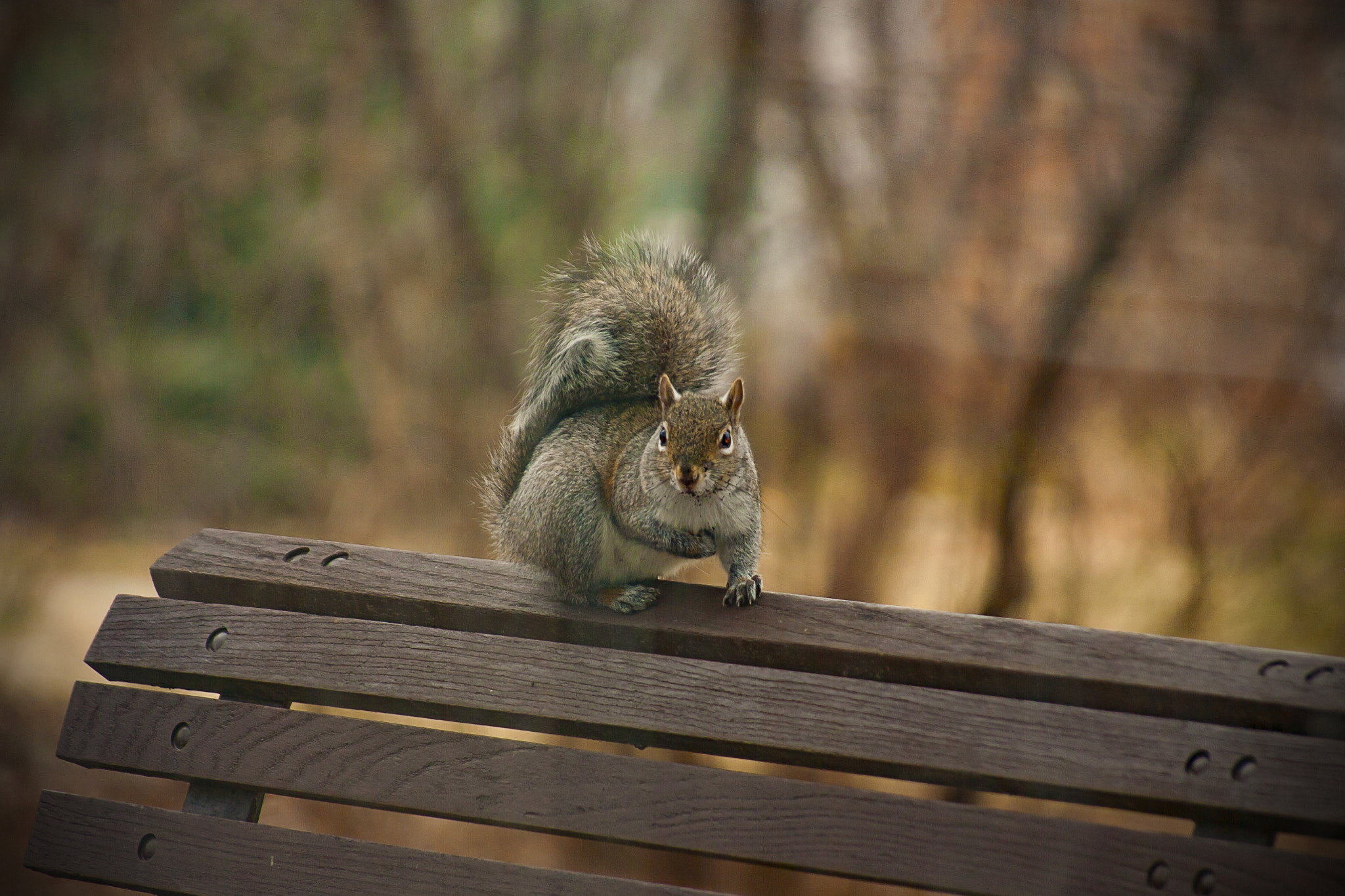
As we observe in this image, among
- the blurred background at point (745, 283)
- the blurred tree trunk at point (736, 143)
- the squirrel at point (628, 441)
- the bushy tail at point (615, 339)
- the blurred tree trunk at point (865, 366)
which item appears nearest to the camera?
the squirrel at point (628, 441)

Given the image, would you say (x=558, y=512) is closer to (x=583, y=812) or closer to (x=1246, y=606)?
(x=583, y=812)

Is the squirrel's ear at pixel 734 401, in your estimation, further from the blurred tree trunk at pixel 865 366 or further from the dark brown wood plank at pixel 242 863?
the blurred tree trunk at pixel 865 366

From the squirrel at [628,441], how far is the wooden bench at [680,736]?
4.2 inches

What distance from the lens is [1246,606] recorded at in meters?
2.47

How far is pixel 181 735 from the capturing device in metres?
1.13

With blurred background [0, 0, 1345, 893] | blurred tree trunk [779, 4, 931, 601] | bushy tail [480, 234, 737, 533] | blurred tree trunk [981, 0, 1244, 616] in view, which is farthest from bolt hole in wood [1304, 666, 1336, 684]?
blurred tree trunk [779, 4, 931, 601]

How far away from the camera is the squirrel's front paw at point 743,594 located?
1201 millimetres

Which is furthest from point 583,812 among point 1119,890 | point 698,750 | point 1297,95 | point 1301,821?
point 1297,95

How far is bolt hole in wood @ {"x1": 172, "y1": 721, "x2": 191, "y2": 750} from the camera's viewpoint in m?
1.13

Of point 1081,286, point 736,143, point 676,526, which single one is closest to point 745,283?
point 736,143

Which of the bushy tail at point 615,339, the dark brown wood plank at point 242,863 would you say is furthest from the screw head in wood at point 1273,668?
the bushy tail at point 615,339

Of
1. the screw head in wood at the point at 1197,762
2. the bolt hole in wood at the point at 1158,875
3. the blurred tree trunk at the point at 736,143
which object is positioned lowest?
the bolt hole in wood at the point at 1158,875

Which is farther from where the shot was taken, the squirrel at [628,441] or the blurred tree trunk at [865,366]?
the blurred tree trunk at [865,366]

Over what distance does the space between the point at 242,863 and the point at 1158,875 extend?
38.1 inches
